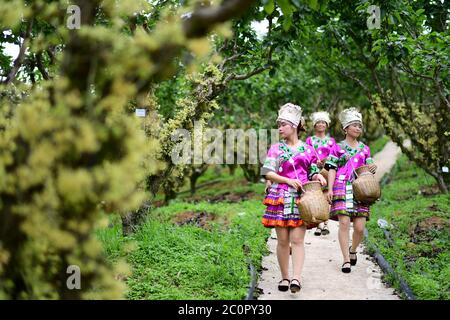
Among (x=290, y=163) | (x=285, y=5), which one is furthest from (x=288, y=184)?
(x=285, y=5)

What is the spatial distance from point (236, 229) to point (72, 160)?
6.36m

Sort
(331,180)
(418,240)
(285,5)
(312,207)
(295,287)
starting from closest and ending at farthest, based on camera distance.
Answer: (285,5) < (312,207) < (295,287) < (331,180) < (418,240)

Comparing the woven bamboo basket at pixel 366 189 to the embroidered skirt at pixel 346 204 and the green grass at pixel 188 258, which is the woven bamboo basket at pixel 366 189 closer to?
the embroidered skirt at pixel 346 204

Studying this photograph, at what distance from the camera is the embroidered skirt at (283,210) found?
5648mm

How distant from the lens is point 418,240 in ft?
28.1

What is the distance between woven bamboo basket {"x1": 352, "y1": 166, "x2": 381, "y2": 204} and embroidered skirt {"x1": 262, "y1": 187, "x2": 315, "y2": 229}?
1.24 meters

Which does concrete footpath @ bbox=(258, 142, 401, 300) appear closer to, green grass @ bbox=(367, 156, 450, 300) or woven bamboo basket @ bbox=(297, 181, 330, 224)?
green grass @ bbox=(367, 156, 450, 300)

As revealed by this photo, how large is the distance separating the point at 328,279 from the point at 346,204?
1.04 metres

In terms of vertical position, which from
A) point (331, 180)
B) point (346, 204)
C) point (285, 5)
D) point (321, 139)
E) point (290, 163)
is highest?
point (285, 5)

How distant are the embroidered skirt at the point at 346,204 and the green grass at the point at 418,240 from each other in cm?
86

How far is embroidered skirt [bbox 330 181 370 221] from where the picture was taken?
675 centimetres

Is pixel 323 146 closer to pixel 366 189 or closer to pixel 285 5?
pixel 366 189
